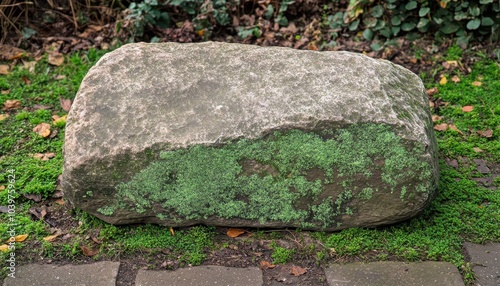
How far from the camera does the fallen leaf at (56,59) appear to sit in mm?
4536

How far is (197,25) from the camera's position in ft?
15.5

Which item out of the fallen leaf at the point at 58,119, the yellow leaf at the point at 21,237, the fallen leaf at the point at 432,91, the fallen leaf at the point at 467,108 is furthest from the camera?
the fallen leaf at the point at 432,91

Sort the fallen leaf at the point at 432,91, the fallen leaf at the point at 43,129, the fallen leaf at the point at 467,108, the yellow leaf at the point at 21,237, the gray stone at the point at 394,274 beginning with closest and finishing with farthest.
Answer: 1. the gray stone at the point at 394,274
2. the yellow leaf at the point at 21,237
3. the fallen leaf at the point at 43,129
4. the fallen leaf at the point at 467,108
5. the fallen leaf at the point at 432,91

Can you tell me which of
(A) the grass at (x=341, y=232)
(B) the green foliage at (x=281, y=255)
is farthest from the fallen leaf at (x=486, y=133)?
(B) the green foliage at (x=281, y=255)

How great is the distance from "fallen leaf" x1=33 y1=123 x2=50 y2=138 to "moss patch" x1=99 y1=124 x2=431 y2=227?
1126 millimetres

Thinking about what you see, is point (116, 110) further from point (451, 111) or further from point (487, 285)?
point (451, 111)

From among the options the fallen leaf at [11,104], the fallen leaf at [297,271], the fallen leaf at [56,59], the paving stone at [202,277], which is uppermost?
the fallen leaf at [297,271]

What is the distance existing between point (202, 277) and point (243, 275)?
19cm

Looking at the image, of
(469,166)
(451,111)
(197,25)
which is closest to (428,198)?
(469,166)

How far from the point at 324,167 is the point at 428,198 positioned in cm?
56

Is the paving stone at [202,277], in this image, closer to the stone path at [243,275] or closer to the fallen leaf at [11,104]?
the stone path at [243,275]

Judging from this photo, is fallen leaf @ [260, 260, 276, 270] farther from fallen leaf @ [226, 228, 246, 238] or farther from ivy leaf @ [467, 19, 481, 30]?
ivy leaf @ [467, 19, 481, 30]

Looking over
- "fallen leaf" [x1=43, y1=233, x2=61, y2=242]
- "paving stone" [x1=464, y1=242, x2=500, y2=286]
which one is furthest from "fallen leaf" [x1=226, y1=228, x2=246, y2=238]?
"paving stone" [x1=464, y1=242, x2=500, y2=286]

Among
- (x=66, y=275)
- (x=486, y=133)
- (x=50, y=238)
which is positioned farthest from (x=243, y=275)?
(x=486, y=133)
